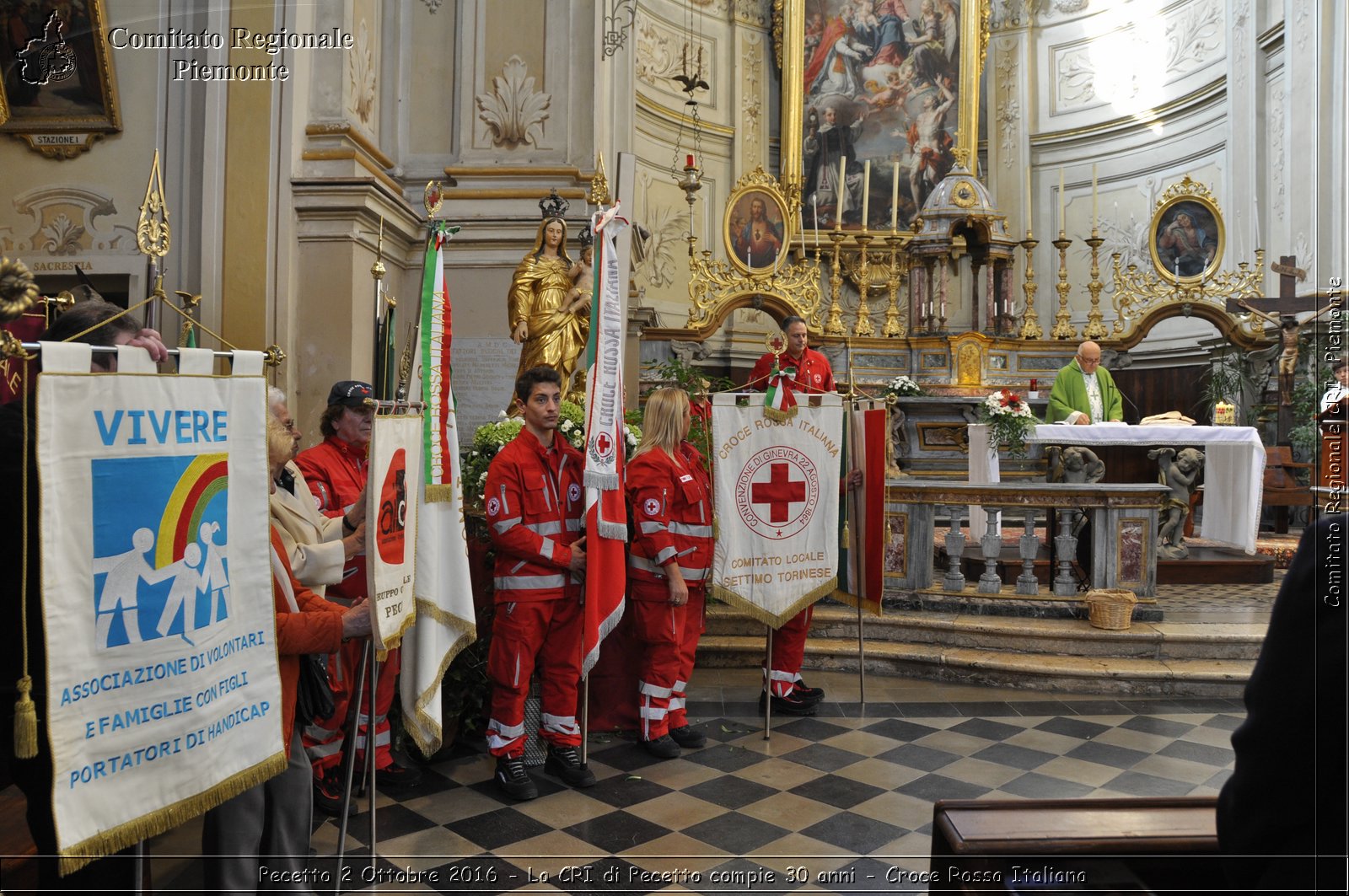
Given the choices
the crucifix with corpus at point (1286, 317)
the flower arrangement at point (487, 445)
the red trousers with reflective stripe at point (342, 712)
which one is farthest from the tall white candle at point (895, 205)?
the red trousers with reflective stripe at point (342, 712)

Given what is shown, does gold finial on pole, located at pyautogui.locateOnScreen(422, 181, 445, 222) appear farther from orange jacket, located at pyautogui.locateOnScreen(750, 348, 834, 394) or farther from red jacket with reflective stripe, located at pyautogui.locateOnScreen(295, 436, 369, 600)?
orange jacket, located at pyautogui.locateOnScreen(750, 348, 834, 394)

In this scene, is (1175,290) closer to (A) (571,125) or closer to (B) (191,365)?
(A) (571,125)

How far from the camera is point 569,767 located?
4.07 metres

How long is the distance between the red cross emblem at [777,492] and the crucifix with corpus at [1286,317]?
8.42m

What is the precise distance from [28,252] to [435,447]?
186 inches

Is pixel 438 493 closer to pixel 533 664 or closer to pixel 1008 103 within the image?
pixel 533 664

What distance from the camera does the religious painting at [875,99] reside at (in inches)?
644

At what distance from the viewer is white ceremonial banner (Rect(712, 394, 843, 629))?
4738 millimetres

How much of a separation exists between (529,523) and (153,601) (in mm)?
2170

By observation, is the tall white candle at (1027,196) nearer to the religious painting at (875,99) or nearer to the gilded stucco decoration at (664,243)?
the religious painting at (875,99)

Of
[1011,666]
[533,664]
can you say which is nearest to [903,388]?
[1011,666]

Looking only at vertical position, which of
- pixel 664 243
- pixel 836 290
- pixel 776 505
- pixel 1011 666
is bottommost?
pixel 1011 666

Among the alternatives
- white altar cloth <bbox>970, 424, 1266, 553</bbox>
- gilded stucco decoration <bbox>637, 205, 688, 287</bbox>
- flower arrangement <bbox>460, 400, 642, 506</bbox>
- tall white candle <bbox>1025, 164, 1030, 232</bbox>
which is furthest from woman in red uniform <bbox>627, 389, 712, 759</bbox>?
tall white candle <bbox>1025, 164, 1030, 232</bbox>

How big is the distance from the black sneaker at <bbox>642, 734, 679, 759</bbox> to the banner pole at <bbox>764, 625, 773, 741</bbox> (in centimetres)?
49
